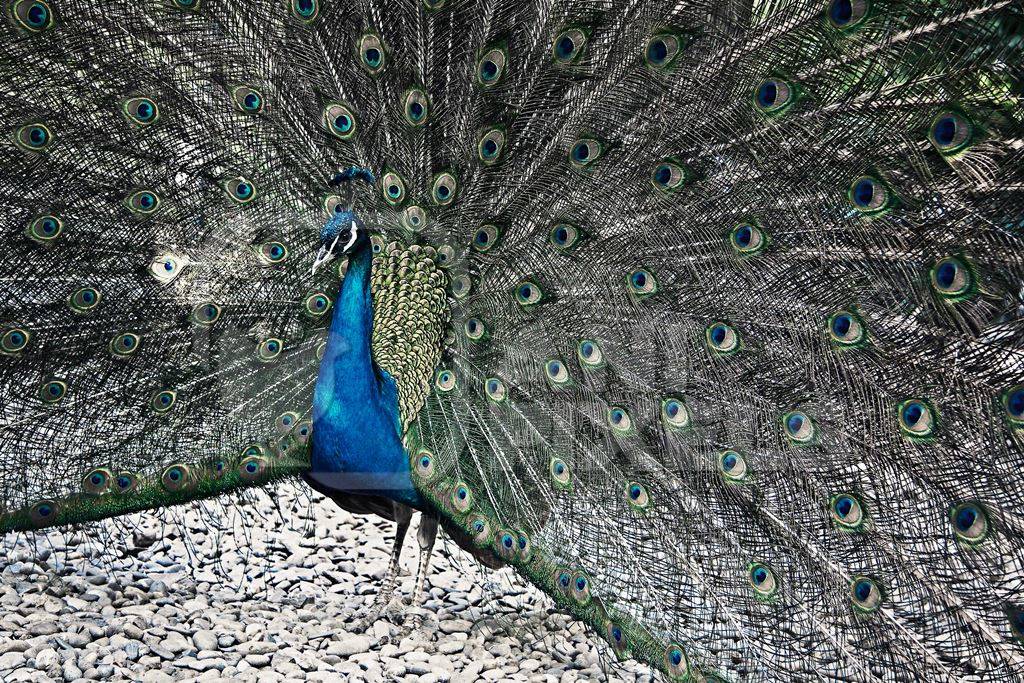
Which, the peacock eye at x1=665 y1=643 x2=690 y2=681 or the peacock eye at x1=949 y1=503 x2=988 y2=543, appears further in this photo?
the peacock eye at x1=665 y1=643 x2=690 y2=681

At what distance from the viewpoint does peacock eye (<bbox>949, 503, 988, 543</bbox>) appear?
6.46 ft

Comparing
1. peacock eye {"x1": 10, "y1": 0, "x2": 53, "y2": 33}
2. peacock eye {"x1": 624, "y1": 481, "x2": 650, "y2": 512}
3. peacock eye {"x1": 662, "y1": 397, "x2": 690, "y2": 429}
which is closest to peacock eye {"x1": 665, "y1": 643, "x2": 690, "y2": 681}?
peacock eye {"x1": 624, "y1": 481, "x2": 650, "y2": 512}

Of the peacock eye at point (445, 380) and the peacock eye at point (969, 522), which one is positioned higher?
the peacock eye at point (445, 380)

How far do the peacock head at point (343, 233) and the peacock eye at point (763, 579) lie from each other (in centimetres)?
139

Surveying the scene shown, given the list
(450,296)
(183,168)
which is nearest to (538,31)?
(450,296)

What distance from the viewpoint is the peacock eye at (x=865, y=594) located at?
6.92 ft

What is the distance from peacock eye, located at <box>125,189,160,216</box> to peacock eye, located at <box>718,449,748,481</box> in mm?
1865

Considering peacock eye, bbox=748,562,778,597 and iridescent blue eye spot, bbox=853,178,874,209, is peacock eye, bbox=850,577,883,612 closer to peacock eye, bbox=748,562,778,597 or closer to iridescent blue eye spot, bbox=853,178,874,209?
peacock eye, bbox=748,562,778,597

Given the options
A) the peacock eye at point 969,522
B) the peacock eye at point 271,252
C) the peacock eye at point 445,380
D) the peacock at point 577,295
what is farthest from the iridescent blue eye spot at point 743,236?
the peacock eye at point 271,252

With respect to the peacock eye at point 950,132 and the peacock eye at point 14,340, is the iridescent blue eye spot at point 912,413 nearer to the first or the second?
the peacock eye at point 950,132

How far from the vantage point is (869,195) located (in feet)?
6.67

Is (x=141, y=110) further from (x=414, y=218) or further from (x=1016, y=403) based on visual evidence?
(x=1016, y=403)

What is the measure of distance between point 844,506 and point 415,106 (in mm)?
1656

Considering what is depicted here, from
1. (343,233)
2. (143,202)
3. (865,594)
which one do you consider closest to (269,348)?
(143,202)
